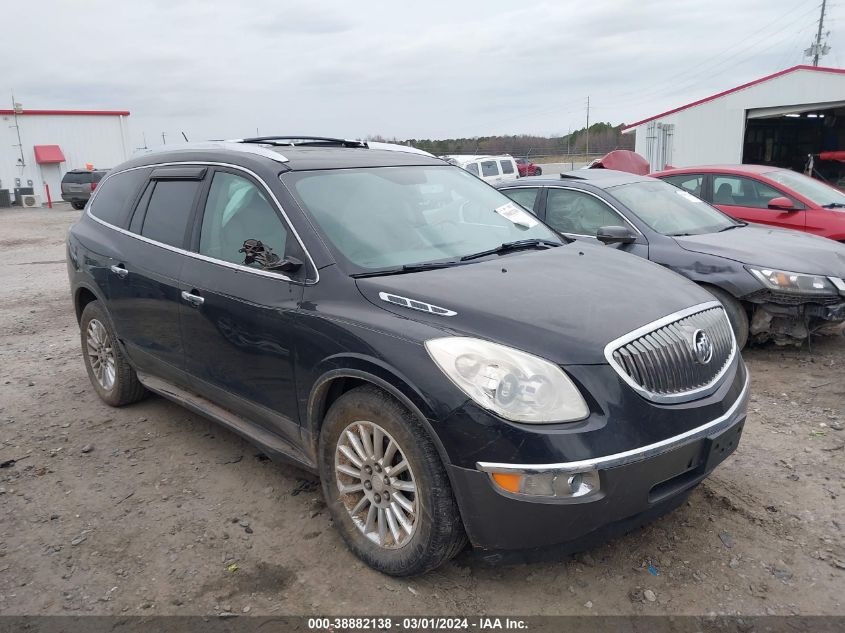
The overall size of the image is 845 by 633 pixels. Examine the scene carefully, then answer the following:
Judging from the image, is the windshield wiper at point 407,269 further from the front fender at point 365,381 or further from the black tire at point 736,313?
the black tire at point 736,313

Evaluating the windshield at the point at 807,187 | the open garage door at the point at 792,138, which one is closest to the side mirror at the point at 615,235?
the windshield at the point at 807,187

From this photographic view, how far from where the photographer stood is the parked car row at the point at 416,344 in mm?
2521

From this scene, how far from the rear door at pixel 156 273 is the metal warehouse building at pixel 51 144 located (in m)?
33.0

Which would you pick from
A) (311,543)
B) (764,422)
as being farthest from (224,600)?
(764,422)

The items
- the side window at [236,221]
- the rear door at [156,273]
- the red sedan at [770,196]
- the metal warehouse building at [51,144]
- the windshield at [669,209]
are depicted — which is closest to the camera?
the side window at [236,221]

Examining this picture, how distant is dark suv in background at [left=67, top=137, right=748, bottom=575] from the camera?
2.52 m

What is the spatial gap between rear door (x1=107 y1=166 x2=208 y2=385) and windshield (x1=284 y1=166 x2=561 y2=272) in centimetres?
95

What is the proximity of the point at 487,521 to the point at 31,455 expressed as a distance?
3.34 meters

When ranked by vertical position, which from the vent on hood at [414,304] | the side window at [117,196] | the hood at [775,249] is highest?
the side window at [117,196]

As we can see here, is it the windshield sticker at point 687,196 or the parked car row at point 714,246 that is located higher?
the windshield sticker at point 687,196

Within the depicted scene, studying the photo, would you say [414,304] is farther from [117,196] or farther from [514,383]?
[117,196]

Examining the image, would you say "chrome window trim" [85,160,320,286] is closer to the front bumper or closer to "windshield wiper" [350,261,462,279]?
"windshield wiper" [350,261,462,279]

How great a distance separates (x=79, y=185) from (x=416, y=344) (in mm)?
29544

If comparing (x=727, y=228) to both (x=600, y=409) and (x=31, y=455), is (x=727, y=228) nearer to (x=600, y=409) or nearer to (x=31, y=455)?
(x=600, y=409)
